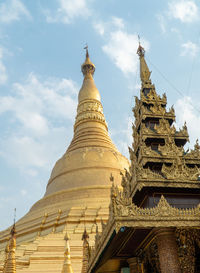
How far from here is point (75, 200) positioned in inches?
966

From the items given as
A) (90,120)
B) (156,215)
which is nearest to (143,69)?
(156,215)

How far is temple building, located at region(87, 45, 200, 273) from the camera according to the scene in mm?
8562

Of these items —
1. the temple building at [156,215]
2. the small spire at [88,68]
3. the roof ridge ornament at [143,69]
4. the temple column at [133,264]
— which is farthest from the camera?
the small spire at [88,68]

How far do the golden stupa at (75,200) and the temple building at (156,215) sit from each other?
19.7 ft

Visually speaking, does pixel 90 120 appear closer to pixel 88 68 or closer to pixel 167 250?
pixel 88 68

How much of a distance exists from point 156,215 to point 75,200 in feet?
54.7

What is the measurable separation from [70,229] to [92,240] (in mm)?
3028

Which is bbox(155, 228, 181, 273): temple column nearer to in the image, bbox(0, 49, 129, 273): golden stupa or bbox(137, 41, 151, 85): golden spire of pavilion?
bbox(0, 49, 129, 273): golden stupa

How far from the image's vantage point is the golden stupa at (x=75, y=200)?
17141mm

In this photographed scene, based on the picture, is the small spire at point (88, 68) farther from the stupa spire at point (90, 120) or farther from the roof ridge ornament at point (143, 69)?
the roof ridge ornament at point (143, 69)

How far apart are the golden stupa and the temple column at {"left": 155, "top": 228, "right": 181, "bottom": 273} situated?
7.53 m

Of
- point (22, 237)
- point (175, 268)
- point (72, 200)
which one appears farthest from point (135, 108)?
point (22, 237)

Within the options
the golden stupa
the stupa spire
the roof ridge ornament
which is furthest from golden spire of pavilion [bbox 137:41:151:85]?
the stupa spire

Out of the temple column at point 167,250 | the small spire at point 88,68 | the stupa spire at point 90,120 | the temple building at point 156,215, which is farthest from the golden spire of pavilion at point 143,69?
the small spire at point 88,68
